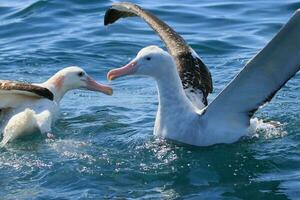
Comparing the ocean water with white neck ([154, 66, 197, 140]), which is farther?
white neck ([154, 66, 197, 140])

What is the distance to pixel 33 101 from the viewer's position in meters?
10.1

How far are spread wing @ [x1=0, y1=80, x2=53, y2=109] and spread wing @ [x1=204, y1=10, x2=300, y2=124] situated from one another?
2.09 meters

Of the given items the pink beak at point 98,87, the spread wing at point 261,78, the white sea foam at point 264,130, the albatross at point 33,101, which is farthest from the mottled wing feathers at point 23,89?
the white sea foam at point 264,130

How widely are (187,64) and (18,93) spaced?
2104 millimetres

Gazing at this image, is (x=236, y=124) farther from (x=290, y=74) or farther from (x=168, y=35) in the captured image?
(x=168, y=35)

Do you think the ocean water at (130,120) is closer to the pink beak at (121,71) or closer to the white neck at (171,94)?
the white neck at (171,94)

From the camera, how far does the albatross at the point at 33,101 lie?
9328 millimetres

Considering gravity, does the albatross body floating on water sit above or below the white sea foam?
above

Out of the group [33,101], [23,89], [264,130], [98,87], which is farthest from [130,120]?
[264,130]

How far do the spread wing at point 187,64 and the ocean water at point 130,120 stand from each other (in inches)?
24.0

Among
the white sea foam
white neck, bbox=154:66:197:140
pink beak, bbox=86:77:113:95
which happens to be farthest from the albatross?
the white sea foam

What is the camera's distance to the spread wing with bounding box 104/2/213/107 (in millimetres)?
10180

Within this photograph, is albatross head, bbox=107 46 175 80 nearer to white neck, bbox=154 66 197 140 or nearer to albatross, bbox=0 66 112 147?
white neck, bbox=154 66 197 140

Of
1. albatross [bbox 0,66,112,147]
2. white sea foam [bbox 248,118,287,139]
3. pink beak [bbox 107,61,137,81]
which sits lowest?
white sea foam [bbox 248,118,287,139]
